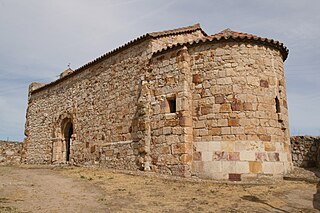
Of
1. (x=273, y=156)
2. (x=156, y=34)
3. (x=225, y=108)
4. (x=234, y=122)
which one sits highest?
(x=156, y=34)

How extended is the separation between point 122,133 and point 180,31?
440 cm

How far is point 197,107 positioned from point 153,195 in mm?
3335

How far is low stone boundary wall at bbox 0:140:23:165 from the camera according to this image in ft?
56.9

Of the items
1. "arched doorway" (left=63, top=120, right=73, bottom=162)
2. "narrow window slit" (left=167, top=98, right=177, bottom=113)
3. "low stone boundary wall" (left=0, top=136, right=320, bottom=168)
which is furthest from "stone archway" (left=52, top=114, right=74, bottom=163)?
"narrow window slit" (left=167, top=98, right=177, bottom=113)

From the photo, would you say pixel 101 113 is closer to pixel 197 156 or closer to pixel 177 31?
pixel 177 31

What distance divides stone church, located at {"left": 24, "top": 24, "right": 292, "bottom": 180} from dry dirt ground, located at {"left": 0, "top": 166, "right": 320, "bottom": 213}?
0.74m

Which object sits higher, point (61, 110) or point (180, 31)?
point (180, 31)

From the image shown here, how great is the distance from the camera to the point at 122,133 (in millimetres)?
10461

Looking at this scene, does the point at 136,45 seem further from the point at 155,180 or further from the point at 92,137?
the point at 155,180

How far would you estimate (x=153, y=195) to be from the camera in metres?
6.12

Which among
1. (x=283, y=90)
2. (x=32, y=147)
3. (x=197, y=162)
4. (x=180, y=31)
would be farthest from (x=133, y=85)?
(x=32, y=147)

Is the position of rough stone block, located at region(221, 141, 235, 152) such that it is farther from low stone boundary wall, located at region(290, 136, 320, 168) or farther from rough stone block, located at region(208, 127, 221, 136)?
low stone boundary wall, located at region(290, 136, 320, 168)

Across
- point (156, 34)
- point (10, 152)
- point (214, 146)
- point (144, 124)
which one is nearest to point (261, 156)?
point (214, 146)

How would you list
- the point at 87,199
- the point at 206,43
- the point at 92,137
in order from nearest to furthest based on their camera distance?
1. the point at 87,199
2. the point at 206,43
3. the point at 92,137
